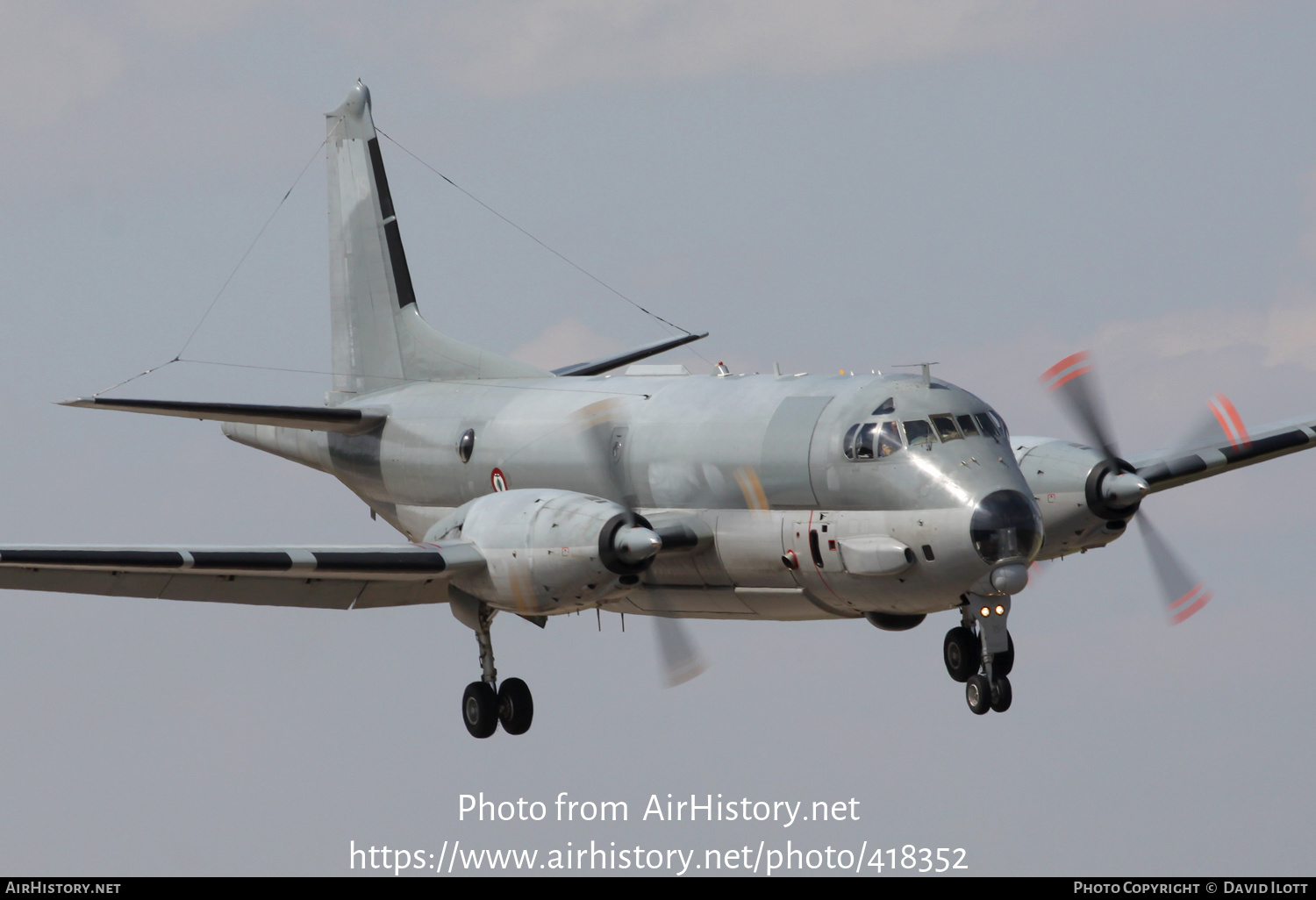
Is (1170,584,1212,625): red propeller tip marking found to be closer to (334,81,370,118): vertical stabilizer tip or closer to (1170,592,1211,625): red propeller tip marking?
(1170,592,1211,625): red propeller tip marking

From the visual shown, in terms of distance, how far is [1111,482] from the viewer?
24.6 meters

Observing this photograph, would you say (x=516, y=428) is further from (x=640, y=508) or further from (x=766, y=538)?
(x=766, y=538)

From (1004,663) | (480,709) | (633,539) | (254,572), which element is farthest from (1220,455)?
(254,572)

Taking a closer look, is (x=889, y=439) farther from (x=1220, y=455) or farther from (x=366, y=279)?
(x=366, y=279)

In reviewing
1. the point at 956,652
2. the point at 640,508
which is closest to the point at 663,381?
the point at 640,508

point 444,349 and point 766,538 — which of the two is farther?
point 444,349

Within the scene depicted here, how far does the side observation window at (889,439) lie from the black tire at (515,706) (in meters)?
6.41

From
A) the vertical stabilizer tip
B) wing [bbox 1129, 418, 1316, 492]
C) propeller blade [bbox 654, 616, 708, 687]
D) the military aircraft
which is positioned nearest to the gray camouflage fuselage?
the military aircraft

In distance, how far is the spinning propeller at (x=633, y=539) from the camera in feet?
73.0

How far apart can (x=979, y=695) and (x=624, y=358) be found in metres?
10.3

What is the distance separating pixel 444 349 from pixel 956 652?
Answer: 10.5 meters

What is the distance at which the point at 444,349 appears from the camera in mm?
30578

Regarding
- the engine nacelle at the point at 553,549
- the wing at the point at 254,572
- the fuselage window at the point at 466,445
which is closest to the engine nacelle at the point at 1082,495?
the engine nacelle at the point at 553,549

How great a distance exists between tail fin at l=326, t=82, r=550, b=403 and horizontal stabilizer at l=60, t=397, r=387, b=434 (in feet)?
4.13
